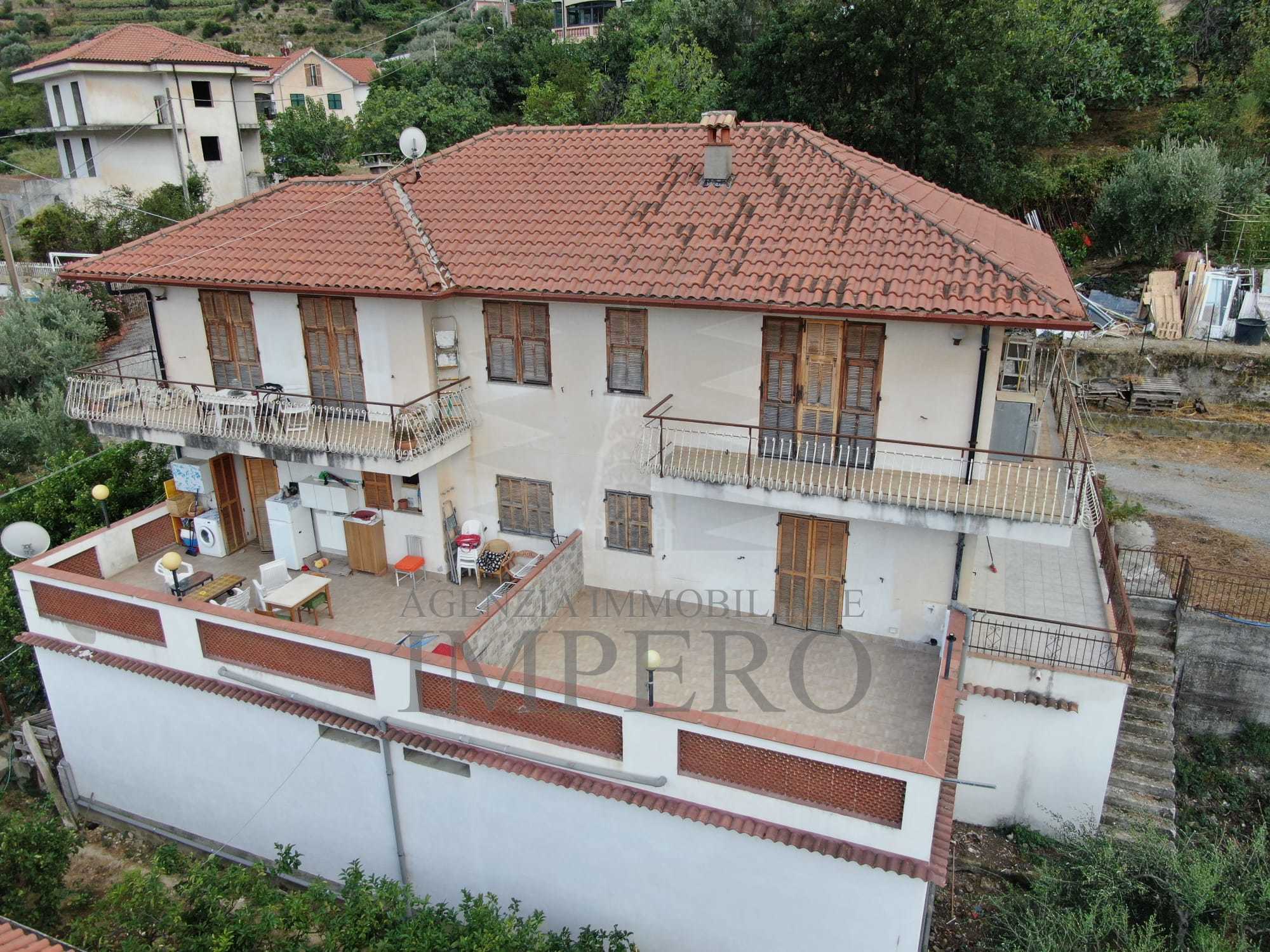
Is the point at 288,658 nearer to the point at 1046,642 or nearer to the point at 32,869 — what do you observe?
the point at 32,869

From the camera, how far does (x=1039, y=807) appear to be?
12438mm

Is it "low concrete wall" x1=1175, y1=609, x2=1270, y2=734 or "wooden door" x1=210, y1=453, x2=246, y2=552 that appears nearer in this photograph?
"low concrete wall" x1=1175, y1=609, x2=1270, y2=734

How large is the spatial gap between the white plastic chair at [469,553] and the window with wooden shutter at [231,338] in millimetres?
4298

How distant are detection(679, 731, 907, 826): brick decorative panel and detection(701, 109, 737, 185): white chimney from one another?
27.4 ft

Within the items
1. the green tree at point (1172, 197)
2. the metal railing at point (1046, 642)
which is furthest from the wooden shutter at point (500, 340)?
the green tree at point (1172, 197)

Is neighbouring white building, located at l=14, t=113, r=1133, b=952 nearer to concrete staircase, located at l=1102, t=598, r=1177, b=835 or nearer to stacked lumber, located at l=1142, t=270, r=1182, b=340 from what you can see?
concrete staircase, located at l=1102, t=598, r=1177, b=835

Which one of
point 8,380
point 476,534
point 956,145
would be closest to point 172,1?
point 8,380

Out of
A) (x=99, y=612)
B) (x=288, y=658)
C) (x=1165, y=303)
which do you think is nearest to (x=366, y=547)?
(x=288, y=658)

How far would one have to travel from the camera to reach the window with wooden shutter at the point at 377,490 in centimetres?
1437

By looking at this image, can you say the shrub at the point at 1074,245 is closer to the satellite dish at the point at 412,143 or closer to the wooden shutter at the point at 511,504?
the satellite dish at the point at 412,143

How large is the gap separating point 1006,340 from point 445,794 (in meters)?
10.3

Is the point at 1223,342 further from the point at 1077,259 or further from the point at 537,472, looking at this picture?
the point at 537,472

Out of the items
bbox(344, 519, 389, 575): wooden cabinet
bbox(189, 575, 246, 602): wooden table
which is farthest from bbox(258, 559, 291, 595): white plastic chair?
bbox(344, 519, 389, 575): wooden cabinet

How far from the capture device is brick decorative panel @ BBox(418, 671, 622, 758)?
10.1 metres
